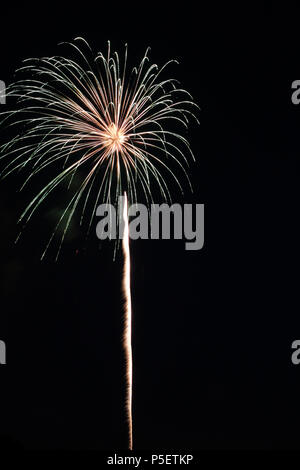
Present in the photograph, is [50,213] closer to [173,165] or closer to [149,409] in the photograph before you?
[173,165]

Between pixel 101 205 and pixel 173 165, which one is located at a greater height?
pixel 173 165

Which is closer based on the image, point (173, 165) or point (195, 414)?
point (173, 165)

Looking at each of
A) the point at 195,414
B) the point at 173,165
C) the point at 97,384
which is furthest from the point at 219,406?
the point at 173,165

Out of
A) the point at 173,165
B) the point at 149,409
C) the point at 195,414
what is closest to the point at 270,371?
the point at 195,414

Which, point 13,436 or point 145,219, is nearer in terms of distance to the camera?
point 145,219

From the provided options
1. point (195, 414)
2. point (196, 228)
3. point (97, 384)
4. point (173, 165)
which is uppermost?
point (173, 165)
